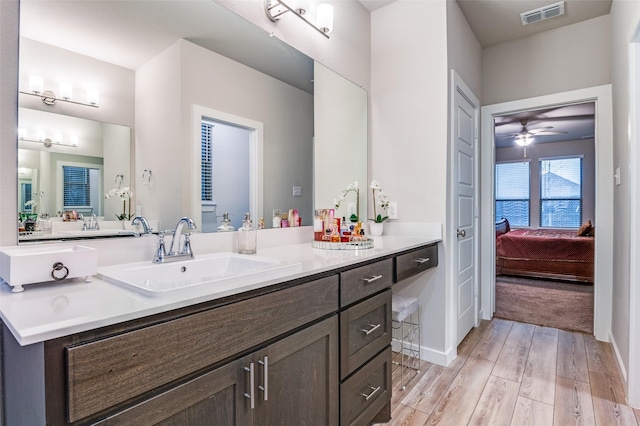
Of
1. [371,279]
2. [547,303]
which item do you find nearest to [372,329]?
[371,279]

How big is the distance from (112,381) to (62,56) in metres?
1.06

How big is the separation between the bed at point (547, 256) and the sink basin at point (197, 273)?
16.0 feet

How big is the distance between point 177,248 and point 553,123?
6511 mm

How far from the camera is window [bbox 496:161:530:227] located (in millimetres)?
7527

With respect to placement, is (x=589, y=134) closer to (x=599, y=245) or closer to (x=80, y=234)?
(x=599, y=245)

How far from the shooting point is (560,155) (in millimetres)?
7090

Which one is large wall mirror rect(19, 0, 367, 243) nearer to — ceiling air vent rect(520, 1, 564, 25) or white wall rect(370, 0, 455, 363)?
white wall rect(370, 0, 455, 363)

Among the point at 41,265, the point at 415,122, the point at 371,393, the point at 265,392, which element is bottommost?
the point at 371,393

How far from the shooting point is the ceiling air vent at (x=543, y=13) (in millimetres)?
2561

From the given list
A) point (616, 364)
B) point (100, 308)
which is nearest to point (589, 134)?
point (616, 364)

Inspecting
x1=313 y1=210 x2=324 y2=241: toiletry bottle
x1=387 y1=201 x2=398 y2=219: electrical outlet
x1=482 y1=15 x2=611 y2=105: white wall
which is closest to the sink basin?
x1=313 y1=210 x2=324 y2=241: toiletry bottle

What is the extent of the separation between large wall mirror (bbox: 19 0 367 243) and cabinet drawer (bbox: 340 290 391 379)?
695 millimetres

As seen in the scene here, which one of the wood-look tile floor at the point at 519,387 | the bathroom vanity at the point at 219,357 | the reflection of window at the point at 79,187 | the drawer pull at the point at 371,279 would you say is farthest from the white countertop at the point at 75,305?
the wood-look tile floor at the point at 519,387

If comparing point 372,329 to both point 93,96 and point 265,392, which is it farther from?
point 93,96
